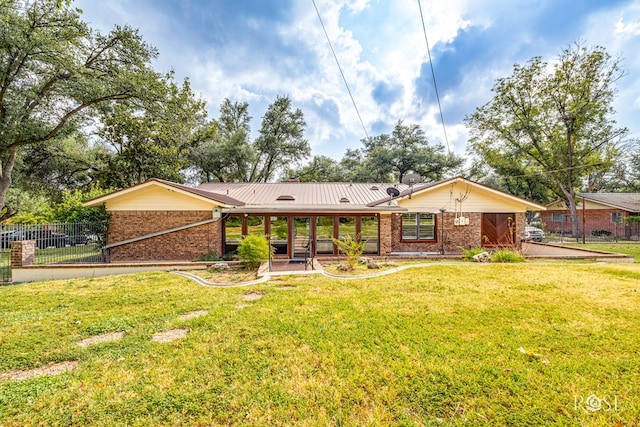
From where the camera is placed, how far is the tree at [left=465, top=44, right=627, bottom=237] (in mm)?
24156

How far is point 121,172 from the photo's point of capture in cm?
2139

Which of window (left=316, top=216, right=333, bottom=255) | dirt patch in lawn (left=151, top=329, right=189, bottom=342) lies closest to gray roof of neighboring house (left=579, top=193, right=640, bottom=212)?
window (left=316, top=216, right=333, bottom=255)

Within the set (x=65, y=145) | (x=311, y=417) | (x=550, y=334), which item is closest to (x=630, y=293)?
(x=550, y=334)

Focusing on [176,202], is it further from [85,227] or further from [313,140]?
[313,140]

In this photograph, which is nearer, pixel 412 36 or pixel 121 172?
pixel 412 36

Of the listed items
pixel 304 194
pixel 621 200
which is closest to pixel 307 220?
pixel 304 194

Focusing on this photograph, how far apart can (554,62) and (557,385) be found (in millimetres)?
33477

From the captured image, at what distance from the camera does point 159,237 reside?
468 inches

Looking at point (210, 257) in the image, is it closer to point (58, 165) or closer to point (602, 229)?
point (58, 165)

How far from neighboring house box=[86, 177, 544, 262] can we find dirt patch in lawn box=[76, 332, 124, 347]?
291 inches

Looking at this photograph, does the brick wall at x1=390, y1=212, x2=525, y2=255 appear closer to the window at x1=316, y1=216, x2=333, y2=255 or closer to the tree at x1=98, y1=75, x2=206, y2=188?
the window at x1=316, y1=216, x2=333, y2=255

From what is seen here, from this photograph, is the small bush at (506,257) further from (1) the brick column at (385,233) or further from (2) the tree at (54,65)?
(2) the tree at (54,65)

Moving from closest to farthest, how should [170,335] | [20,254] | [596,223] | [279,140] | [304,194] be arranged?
[170,335] < [20,254] < [304,194] < [596,223] < [279,140]

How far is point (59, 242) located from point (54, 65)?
8.08 m
